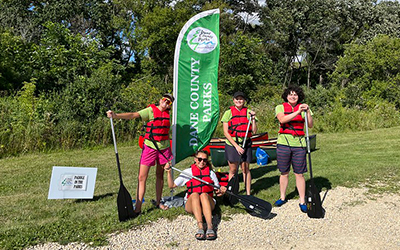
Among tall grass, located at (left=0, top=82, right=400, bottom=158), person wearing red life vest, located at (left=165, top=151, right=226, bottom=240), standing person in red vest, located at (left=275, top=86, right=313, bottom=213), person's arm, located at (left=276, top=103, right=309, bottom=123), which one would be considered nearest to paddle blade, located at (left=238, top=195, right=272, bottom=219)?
person wearing red life vest, located at (left=165, top=151, right=226, bottom=240)

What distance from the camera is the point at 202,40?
5988mm

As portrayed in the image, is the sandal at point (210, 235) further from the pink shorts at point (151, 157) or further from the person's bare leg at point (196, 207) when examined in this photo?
the pink shorts at point (151, 157)

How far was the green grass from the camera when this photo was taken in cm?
416

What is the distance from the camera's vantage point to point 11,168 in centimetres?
812

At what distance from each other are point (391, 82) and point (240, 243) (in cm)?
2124

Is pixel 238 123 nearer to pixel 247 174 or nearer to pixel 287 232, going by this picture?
pixel 247 174

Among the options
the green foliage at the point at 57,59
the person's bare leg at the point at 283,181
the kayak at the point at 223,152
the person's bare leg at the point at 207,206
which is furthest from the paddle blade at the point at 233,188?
the green foliage at the point at 57,59

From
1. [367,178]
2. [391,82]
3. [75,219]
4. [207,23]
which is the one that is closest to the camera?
[75,219]

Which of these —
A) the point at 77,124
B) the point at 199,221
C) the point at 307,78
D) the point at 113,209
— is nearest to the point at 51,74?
the point at 77,124

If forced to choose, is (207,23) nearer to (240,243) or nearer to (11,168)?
(240,243)

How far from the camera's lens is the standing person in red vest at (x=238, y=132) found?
516 centimetres

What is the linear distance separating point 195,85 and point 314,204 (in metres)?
2.79

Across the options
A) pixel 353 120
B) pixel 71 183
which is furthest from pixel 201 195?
pixel 353 120

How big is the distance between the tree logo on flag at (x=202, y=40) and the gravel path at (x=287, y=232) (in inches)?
116
